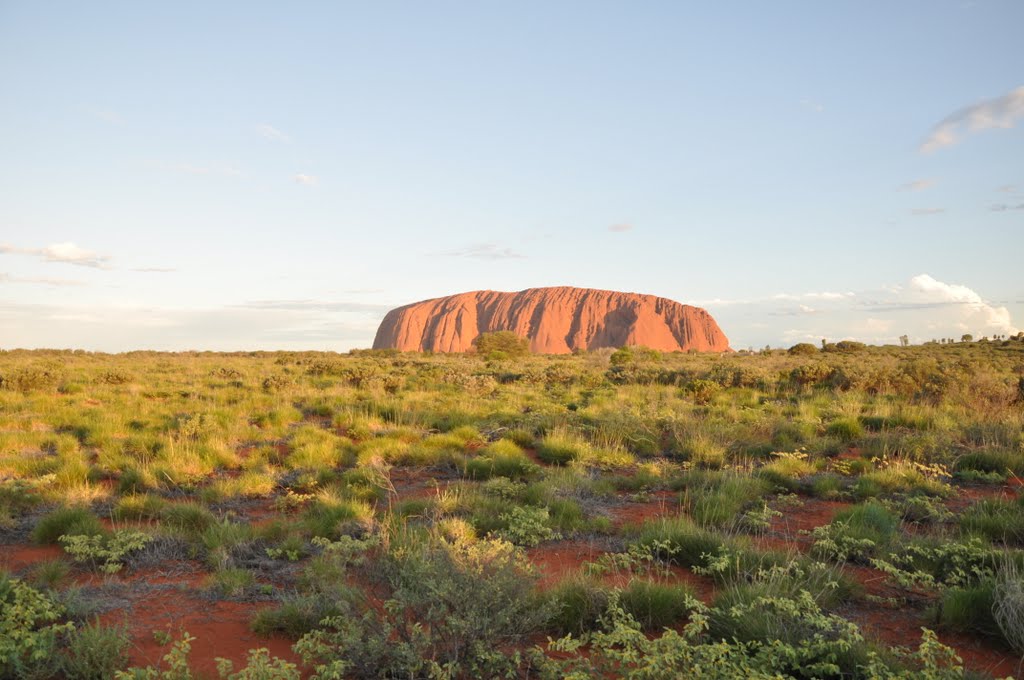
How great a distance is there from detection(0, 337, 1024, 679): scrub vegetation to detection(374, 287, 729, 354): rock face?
9573 cm

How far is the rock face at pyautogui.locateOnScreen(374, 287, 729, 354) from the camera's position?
112312 millimetres

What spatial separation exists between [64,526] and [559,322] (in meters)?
112

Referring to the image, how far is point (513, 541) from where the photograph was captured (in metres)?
5.78

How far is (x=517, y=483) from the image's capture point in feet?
25.3

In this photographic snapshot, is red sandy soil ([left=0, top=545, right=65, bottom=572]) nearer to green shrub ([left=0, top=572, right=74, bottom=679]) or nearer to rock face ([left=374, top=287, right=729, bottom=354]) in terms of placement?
green shrub ([left=0, top=572, right=74, bottom=679])

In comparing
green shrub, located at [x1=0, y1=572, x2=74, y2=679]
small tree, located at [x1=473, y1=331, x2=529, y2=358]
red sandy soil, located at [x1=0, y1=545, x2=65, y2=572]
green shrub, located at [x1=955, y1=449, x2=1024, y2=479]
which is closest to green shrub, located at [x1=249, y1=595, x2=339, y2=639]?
green shrub, located at [x1=0, y1=572, x2=74, y2=679]

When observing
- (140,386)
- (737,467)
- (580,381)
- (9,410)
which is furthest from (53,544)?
(580,381)

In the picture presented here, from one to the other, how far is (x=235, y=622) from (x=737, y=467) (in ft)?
21.2

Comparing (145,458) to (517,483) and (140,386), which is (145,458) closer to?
(517,483)

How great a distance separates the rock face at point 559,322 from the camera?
11231 centimetres

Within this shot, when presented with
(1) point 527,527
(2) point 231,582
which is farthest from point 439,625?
(1) point 527,527

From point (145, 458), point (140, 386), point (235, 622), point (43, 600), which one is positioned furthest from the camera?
point (140, 386)

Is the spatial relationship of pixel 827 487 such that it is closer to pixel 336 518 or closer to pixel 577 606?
pixel 577 606

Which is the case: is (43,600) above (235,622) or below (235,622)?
above
